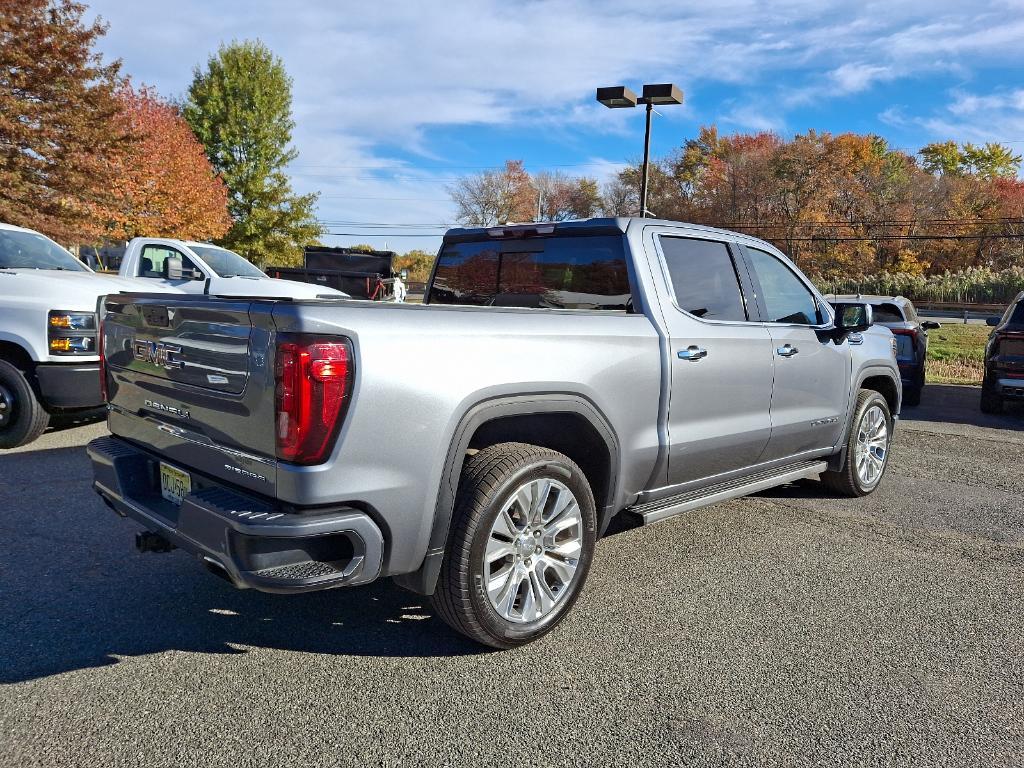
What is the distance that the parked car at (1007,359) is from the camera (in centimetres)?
943

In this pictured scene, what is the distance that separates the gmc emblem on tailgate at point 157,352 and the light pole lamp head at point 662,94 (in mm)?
15513

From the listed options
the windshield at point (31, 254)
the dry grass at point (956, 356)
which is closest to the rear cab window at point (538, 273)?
the windshield at point (31, 254)

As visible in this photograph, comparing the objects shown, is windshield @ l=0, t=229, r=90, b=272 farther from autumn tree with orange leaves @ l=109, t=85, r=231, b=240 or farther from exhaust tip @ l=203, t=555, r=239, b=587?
autumn tree with orange leaves @ l=109, t=85, r=231, b=240

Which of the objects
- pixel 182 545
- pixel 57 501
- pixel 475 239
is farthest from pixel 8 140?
pixel 182 545

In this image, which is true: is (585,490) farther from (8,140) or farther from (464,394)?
(8,140)

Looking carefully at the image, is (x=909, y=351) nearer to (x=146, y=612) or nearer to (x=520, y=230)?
(x=520, y=230)

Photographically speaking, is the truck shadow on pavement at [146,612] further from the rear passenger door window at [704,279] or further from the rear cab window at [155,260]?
the rear cab window at [155,260]

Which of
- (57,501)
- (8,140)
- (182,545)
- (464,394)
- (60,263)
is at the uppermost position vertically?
(8,140)

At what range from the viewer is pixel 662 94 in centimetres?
1673

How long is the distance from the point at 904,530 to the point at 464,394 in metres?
3.60

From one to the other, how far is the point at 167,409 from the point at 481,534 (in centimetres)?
140

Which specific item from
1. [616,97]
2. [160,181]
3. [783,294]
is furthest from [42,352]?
[160,181]

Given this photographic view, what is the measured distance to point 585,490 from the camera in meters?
3.39

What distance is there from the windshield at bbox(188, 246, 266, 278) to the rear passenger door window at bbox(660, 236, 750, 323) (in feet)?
26.2
